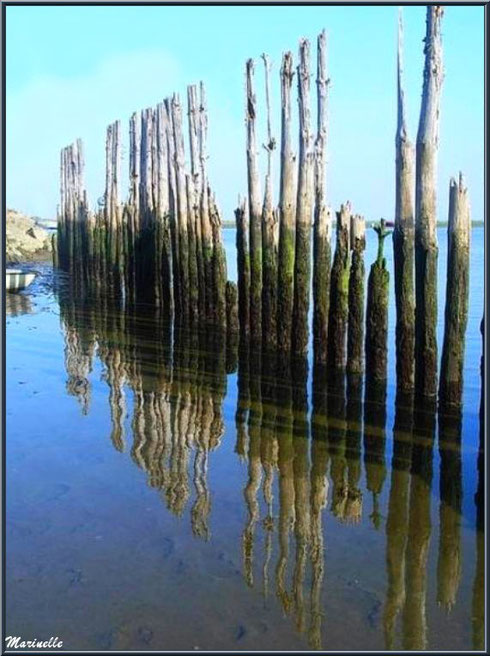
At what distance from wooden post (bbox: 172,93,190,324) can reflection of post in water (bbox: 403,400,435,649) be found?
788 centimetres

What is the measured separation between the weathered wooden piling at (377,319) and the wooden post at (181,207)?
6.34 metres

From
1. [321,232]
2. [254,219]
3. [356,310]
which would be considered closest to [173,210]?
[254,219]

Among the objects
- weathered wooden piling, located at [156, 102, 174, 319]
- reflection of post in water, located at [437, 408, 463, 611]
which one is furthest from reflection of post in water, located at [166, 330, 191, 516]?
weathered wooden piling, located at [156, 102, 174, 319]

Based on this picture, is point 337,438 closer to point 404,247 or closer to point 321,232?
point 404,247

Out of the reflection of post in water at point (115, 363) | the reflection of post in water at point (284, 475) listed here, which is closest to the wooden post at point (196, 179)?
the reflection of post in water at point (115, 363)

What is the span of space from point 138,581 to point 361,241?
252 inches

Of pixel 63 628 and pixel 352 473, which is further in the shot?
pixel 352 473

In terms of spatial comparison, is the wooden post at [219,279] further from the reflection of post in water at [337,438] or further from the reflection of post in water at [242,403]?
the reflection of post in water at [337,438]

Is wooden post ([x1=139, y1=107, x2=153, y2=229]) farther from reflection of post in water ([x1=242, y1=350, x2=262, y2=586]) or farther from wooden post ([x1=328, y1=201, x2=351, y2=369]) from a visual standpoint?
wooden post ([x1=328, y1=201, x2=351, y2=369])

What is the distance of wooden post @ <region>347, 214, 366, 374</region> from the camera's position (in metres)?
10.1

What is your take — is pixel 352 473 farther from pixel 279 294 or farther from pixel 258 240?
pixel 258 240

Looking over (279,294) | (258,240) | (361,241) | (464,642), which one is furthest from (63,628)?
(258,240)

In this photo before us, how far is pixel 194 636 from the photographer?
407cm

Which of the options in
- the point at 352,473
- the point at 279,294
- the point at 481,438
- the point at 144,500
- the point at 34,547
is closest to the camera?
the point at 34,547
